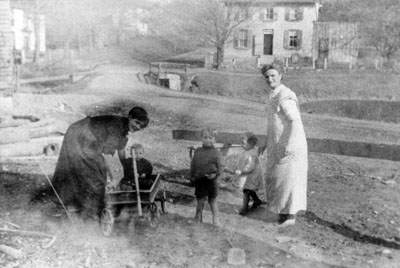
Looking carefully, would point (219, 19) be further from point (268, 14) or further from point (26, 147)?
point (26, 147)

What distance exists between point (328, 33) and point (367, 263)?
3.39m

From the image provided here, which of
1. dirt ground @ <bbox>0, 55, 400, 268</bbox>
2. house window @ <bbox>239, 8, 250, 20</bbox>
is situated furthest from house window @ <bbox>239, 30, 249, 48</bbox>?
dirt ground @ <bbox>0, 55, 400, 268</bbox>

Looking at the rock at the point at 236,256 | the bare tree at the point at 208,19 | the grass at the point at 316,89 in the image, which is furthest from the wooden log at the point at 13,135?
the grass at the point at 316,89

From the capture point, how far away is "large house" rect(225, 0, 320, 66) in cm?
612

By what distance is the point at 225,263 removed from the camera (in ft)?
11.5

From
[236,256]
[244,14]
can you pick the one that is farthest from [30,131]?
[236,256]

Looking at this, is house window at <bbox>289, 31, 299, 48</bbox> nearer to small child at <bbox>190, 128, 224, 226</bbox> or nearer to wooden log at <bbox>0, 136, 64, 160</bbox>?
small child at <bbox>190, 128, 224, 226</bbox>

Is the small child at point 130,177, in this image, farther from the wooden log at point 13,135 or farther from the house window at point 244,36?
the wooden log at point 13,135

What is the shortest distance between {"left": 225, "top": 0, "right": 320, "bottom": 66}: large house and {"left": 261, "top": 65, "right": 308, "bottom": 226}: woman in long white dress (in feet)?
5.61

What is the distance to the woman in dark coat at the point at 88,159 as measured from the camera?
394 cm

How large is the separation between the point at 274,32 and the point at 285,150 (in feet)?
12.4

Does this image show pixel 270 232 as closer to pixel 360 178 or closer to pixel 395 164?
pixel 360 178

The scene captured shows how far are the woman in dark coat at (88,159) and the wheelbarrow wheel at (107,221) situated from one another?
0.07 m

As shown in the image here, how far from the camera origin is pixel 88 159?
3.93m
